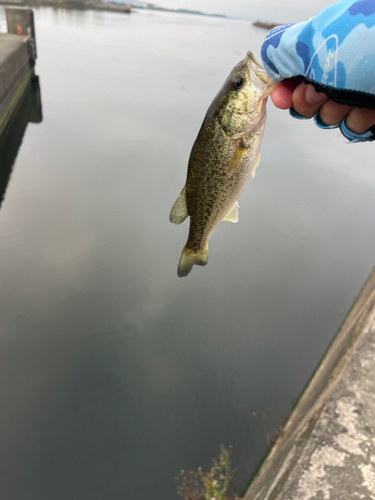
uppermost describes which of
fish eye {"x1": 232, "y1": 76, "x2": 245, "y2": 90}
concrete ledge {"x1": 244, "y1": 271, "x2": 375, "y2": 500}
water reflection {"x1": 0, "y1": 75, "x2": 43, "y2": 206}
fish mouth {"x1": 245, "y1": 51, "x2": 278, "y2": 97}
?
fish mouth {"x1": 245, "y1": 51, "x2": 278, "y2": 97}

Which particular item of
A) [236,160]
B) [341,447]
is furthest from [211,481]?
[236,160]

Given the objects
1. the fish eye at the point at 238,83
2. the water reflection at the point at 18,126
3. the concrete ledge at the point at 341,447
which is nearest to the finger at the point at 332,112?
the fish eye at the point at 238,83

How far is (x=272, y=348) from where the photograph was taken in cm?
423

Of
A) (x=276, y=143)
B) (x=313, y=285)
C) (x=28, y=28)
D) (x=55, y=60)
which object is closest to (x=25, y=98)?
(x=28, y=28)

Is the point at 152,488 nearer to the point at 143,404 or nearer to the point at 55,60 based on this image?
the point at 143,404

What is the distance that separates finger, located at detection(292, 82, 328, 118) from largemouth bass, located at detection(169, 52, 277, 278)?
0.14 m

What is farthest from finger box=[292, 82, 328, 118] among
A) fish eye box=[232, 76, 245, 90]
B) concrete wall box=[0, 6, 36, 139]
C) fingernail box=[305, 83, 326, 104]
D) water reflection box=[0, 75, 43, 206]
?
concrete wall box=[0, 6, 36, 139]

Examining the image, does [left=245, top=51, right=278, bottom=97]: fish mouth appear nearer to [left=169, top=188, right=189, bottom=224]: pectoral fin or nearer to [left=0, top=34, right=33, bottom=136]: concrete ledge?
[left=169, top=188, right=189, bottom=224]: pectoral fin

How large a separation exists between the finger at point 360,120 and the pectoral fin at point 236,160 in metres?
0.43

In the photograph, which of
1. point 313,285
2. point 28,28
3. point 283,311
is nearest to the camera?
point 283,311

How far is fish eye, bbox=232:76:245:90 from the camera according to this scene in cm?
139

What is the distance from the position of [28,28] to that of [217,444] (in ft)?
52.6

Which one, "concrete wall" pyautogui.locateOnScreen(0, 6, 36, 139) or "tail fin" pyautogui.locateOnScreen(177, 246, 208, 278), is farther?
"concrete wall" pyautogui.locateOnScreen(0, 6, 36, 139)

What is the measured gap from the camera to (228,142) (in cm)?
146
